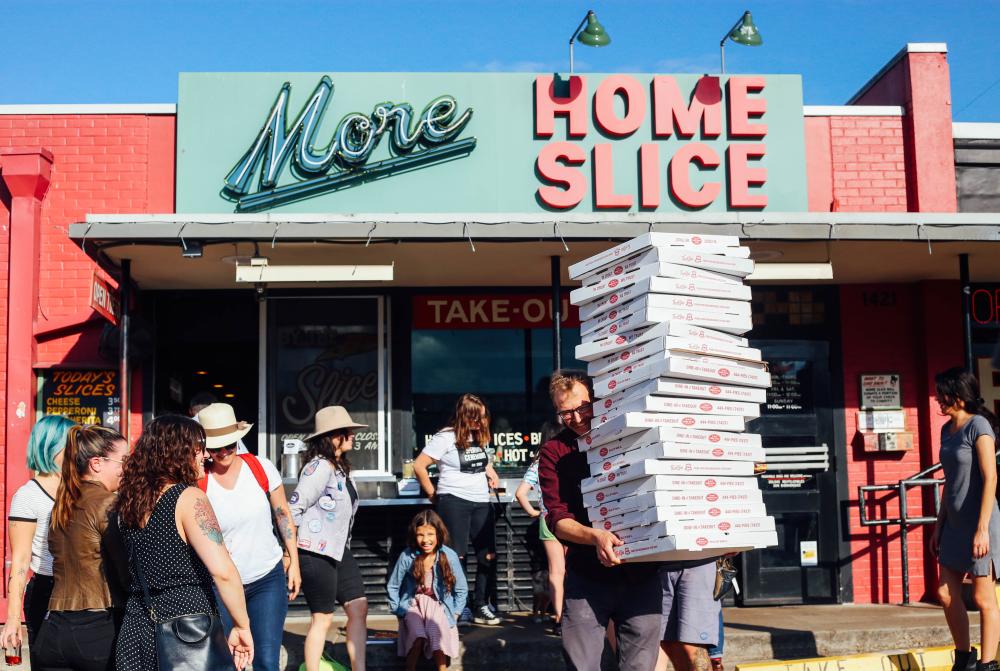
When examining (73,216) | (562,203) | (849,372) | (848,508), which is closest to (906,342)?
(849,372)

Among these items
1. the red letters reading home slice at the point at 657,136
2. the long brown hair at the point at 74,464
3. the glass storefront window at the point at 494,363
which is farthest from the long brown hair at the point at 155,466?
the red letters reading home slice at the point at 657,136

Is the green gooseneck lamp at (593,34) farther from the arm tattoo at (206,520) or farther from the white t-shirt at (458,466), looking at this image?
the arm tattoo at (206,520)

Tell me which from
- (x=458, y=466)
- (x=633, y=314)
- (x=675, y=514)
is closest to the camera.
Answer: (x=675, y=514)

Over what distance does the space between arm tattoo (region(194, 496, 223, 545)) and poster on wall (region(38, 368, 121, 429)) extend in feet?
18.6

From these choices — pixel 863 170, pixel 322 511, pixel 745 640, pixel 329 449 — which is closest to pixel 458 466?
pixel 329 449

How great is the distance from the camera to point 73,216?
32.8ft

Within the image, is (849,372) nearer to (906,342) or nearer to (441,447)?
(906,342)

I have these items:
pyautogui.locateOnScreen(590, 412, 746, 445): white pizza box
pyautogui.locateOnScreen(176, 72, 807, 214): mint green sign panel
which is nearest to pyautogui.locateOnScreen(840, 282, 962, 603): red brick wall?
pyautogui.locateOnScreen(176, 72, 807, 214): mint green sign panel

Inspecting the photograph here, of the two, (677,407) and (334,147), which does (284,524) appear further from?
(334,147)

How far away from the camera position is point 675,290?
195 inches

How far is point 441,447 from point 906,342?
4600 millimetres

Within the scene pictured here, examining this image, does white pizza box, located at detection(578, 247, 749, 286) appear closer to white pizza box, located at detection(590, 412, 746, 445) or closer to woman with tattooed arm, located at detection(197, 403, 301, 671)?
white pizza box, located at detection(590, 412, 746, 445)

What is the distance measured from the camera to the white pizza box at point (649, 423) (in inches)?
188

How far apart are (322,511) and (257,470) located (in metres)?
0.86
